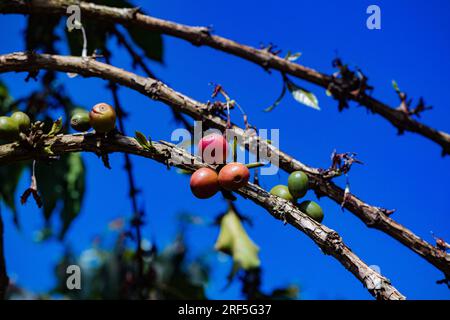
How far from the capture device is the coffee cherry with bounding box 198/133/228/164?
90.1 inches

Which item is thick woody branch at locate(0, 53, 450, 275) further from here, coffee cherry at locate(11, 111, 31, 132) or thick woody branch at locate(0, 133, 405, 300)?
coffee cherry at locate(11, 111, 31, 132)

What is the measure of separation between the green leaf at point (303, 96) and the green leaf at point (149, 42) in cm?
121

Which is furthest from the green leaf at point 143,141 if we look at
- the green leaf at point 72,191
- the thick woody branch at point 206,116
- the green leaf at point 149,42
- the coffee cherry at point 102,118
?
the green leaf at point 149,42

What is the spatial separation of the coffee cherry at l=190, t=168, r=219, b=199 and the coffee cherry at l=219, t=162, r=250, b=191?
1.3 inches

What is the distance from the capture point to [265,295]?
4.07 meters

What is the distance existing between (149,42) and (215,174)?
6.77 feet

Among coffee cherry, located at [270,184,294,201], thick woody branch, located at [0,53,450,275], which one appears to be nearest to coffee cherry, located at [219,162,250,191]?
coffee cherry, located at [270,184,294,201]

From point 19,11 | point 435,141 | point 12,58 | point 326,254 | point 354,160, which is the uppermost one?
point 19,11

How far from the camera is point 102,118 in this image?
226 cm

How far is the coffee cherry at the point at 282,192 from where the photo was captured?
2.35m

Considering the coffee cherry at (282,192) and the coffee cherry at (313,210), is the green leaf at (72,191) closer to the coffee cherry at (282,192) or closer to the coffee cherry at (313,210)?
the coffee cherry at (282,192)
